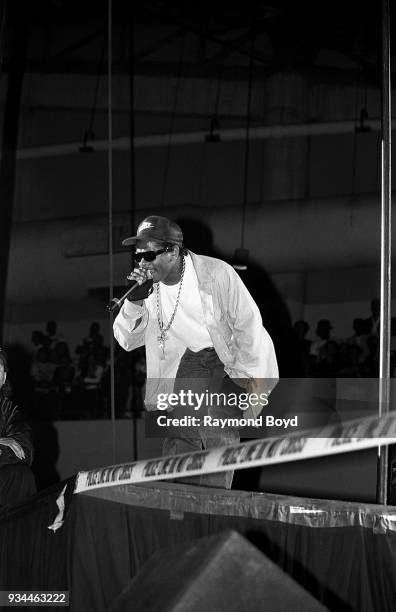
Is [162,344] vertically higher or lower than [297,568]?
higher

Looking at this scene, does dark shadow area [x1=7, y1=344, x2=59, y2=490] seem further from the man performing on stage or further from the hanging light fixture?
the man performing on stage

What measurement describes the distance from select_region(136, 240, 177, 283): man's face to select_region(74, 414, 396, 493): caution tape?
938mm

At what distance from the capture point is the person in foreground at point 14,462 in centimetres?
383

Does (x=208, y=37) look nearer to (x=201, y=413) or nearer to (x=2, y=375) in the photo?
(x=2, y=375)

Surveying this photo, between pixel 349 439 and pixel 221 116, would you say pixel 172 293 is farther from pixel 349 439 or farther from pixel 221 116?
pixel 221 116

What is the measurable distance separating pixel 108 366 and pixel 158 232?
4956 millimetres

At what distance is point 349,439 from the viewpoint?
2.19 meters

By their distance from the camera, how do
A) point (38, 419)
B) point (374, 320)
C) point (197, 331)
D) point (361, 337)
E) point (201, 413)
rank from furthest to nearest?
point (38, 419) < point (374, 320) < point (361, 337) < point (197, 331) < point (201, 413)

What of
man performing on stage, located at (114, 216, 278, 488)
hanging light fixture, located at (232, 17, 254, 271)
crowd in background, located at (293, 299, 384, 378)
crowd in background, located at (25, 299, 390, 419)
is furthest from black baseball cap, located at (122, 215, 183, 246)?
crowd in background, located at (25, 299, 390, 419)

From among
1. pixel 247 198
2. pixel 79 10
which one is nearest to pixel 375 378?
pixel 247 198

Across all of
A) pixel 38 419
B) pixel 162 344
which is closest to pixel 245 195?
pixel 38 419

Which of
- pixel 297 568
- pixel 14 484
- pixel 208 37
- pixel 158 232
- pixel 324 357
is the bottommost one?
pixel 297 568

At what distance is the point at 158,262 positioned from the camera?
386cm

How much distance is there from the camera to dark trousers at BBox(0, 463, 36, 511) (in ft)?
12.6
